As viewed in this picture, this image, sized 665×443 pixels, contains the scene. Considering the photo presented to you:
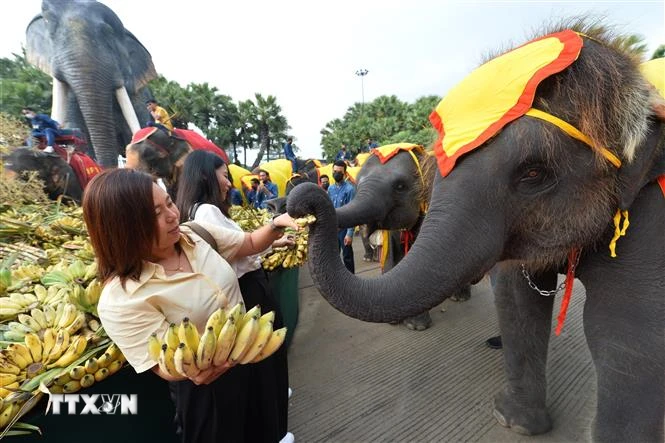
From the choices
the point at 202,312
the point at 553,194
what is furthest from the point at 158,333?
the point at 553,194

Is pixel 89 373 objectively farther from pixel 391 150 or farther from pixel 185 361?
pixel 391 150

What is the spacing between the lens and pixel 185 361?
3.31 ft

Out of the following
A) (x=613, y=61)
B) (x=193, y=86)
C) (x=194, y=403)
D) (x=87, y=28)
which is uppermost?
(x=193, y=86)

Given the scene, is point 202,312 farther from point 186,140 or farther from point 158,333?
point 186,140

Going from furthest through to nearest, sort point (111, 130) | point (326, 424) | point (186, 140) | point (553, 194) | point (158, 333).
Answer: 1. point (111, 130)
2. point (186, 140)
3. point (326, 424)
4. point (553, 194)
5. point (158, 333)

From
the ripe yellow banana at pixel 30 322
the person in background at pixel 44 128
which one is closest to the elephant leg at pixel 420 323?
the ripe yellow banana at pixel 30 322

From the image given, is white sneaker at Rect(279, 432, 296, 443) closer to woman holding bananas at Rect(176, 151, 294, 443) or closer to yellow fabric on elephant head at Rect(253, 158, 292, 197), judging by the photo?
woman holding bananas at Rect(176, 151, 294, 443)

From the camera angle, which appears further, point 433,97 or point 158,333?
point 433,97

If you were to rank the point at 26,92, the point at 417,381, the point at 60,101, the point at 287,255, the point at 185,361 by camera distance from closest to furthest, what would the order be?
the point at 185,361, the point at 417,381, the point at 287,255, the point at 60,101, the point at 26,92

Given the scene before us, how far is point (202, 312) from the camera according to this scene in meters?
1.27

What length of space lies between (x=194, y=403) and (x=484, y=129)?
1.59m

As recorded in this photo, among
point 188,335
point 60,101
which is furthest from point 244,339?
point 60,101

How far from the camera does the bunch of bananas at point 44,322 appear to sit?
4.82 feet

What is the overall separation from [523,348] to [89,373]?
7.63ft
